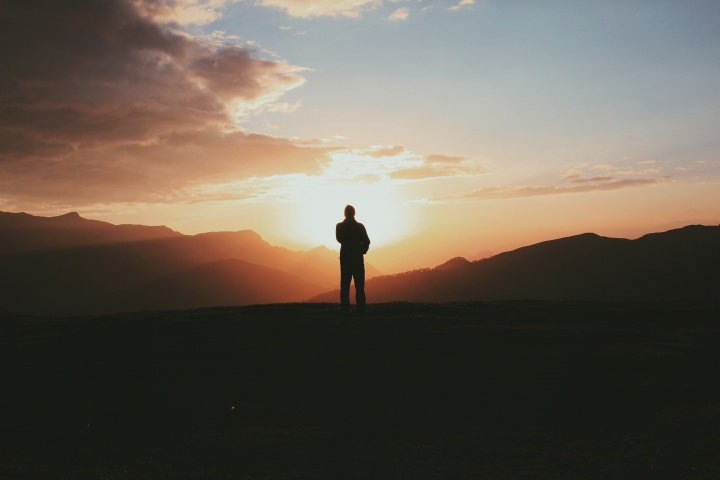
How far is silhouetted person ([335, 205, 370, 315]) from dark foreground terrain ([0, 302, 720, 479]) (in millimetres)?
1473

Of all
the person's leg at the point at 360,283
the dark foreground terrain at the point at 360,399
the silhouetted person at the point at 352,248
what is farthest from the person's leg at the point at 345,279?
the dark foreground terrain at the point at 360,399

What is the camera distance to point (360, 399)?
1198 centimetres

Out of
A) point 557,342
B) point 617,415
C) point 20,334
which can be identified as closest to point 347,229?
point 557,342

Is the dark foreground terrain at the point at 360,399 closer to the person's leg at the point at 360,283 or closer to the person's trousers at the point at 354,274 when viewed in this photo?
the person's leg at the point at 360,283

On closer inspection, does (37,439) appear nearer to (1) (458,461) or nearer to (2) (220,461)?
(2) (220,461)

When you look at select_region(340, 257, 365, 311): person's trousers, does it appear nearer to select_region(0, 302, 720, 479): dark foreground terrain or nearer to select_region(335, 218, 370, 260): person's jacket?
select_region(335, 218, 370, 260): person's jacket

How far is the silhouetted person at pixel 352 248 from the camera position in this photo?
63.4 ft

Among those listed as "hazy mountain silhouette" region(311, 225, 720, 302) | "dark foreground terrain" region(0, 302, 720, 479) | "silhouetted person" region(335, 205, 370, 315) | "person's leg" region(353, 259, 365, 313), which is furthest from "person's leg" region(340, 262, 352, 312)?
"hazy mountain silhouette" region(311, 225, 720, 302)

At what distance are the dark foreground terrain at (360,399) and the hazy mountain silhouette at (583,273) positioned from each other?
66.0 m

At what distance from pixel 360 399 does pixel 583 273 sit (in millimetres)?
85637

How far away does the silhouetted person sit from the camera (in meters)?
19.3

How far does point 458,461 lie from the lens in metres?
8.89

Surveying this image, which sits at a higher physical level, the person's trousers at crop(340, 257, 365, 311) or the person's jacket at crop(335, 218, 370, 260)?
the person's jacket at crop(335, 218, 370, 260)

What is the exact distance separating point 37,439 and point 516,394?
9.74m
